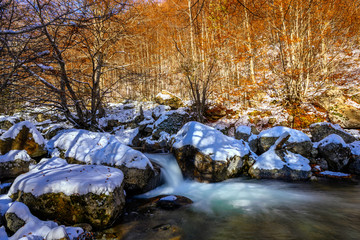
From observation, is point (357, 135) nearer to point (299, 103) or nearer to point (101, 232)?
point (299, 103)

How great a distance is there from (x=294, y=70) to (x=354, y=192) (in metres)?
6.99

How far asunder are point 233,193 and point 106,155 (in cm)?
418

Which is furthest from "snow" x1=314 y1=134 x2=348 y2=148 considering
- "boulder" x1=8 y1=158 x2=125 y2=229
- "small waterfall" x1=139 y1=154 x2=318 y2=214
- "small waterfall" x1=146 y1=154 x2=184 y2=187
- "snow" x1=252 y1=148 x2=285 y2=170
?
"boulder" x1=8 y1=158 x2=125 y2=229

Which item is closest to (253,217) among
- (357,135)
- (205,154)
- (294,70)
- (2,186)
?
(205,154)

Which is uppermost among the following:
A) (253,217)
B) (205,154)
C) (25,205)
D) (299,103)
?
(299,103)

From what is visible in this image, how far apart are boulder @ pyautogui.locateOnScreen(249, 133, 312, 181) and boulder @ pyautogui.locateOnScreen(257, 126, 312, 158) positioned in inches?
15.3

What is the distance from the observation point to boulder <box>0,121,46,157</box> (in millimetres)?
5344

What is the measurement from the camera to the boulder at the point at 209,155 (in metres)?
6.55

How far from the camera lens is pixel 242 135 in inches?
364

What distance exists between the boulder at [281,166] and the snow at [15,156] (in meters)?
7.35

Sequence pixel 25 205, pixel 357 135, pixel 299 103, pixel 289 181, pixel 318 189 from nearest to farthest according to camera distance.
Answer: pixel 25 205 < pixel 318 189 < pixel 289 181 < pixel 357 135 < pixel 299 103

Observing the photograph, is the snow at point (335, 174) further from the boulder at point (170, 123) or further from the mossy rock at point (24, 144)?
the mossy rock at point (24, 144)

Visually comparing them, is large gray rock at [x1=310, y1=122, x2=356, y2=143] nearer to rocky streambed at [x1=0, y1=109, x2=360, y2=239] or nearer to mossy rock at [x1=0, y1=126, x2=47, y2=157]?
rocky streambed at [x1=0, y1=109, x2=360, y2=239]

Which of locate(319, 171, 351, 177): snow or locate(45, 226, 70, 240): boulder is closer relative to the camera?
locate(45, 226, 70, 240): boulder
